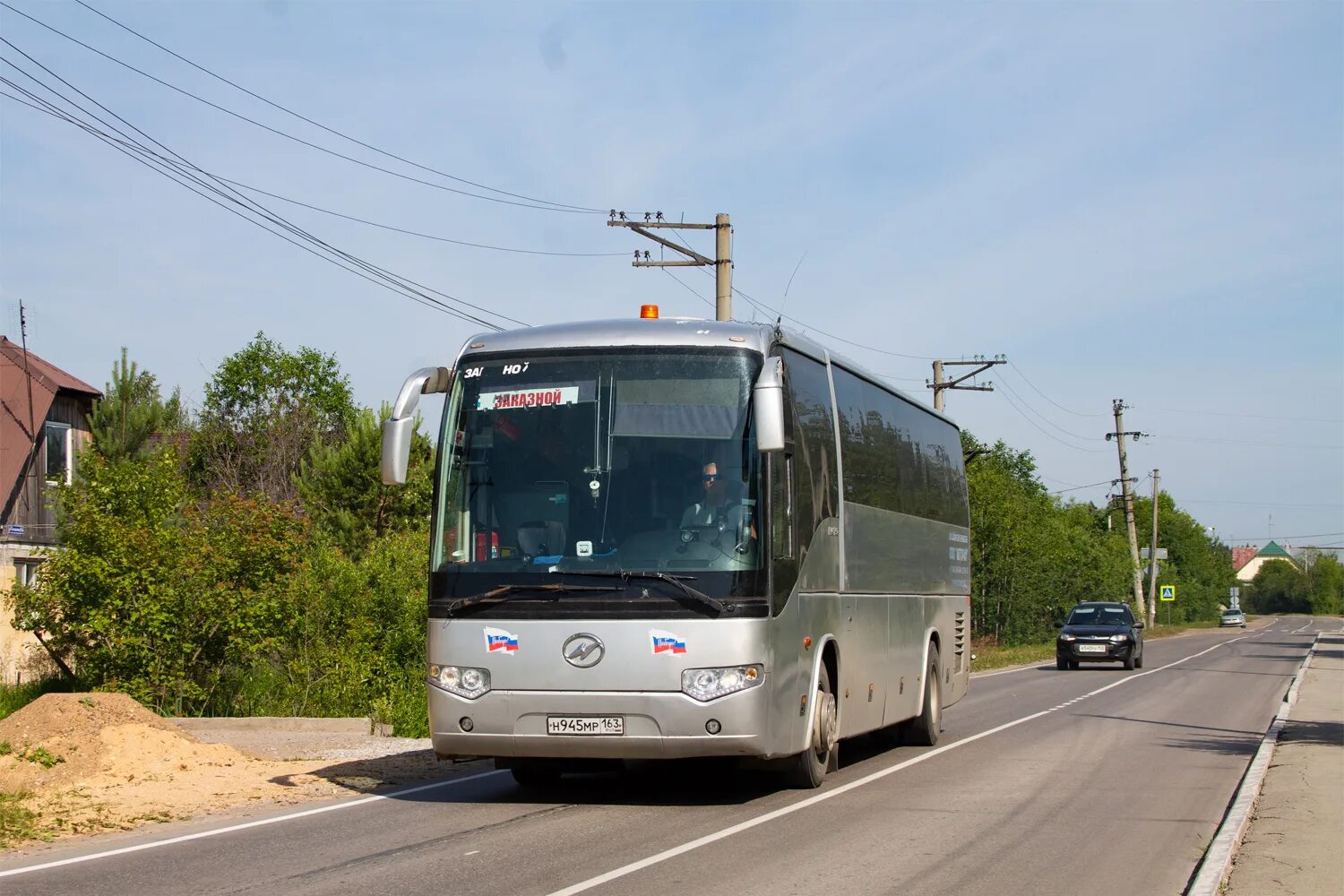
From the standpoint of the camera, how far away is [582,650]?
10.0m

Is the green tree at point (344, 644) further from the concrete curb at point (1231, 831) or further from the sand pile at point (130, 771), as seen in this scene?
the concrete curb at point (1231, 831)

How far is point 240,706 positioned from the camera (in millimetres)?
20703

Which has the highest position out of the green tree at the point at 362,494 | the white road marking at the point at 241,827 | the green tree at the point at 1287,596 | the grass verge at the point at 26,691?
the green tree at the point at 1287,596

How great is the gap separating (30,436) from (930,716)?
Answer: 86.2 ft

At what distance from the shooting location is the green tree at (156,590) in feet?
63.5

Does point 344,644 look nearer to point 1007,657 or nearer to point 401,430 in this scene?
point 401,430

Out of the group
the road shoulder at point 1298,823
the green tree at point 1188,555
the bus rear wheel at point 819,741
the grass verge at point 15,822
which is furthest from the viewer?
the green tree at point 1188,555

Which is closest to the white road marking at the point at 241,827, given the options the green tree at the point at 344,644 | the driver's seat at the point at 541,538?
the driver's seat at the point at 541,538

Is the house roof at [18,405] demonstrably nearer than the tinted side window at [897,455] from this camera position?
No

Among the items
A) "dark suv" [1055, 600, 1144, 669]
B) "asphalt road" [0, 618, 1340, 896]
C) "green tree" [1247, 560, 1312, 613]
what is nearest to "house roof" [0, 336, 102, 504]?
"asphalt road" [0, 618, 1340, 896]

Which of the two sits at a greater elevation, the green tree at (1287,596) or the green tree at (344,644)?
the green tree at (1287,596)

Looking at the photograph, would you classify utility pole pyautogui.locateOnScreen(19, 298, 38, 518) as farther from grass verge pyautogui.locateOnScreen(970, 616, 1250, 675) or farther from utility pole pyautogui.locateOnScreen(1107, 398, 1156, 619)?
utility pole pyautogui.locateOnScreen(1107, 398, 1156, 619)

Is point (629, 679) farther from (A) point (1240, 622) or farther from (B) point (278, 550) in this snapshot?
(A) point (1240, 622)

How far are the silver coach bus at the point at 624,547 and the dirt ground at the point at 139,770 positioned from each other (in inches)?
91.7
